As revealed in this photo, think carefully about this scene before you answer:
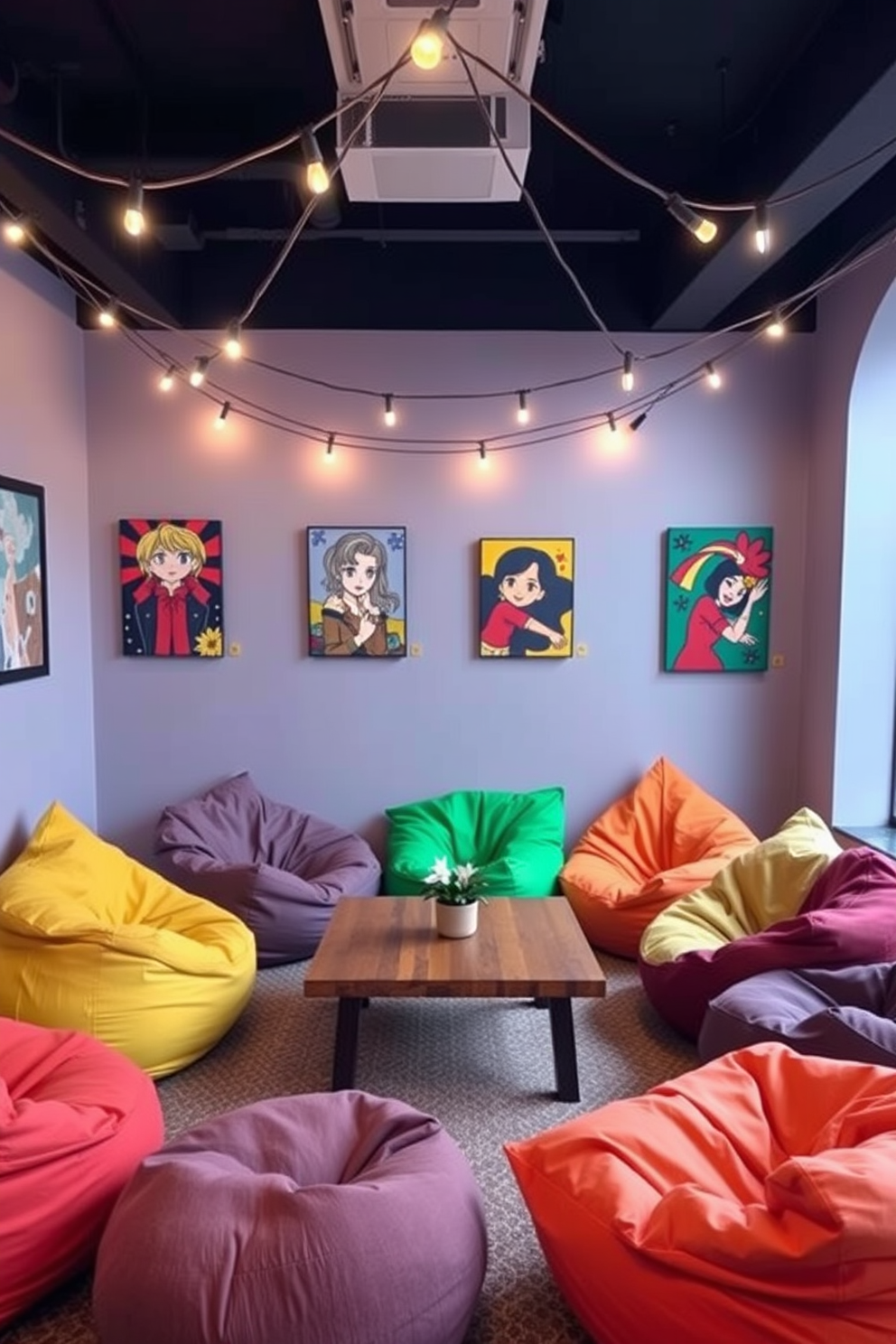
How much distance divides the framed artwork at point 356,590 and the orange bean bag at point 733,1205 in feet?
9.88

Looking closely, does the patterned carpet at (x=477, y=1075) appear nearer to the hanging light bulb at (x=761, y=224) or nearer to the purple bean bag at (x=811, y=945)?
the purple bean bag at (x=811, y=945)

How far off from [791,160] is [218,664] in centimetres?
365

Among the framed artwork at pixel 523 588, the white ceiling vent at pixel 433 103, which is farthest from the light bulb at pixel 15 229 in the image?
the framed artwork at pixel 523 588

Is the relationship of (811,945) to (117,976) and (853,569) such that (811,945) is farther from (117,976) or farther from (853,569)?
(117,976)

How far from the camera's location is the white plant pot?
125 inches

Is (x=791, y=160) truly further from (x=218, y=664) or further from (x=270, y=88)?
(x=218, y=664)

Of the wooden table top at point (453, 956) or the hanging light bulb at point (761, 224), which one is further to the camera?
the wooden table top at point (453, 956)

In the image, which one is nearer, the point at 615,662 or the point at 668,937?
the point at 668,937

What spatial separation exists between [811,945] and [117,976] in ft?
8.28

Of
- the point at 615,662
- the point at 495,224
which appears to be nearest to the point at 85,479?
the point at 495,224

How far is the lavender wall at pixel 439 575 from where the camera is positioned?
4691mm

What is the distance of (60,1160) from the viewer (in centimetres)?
207

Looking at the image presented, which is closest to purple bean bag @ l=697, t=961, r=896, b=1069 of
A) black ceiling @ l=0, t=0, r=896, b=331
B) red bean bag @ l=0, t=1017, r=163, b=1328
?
red bean bag @ l=0, t=1017, r=163, b=1328

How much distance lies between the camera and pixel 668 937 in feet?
11.3
